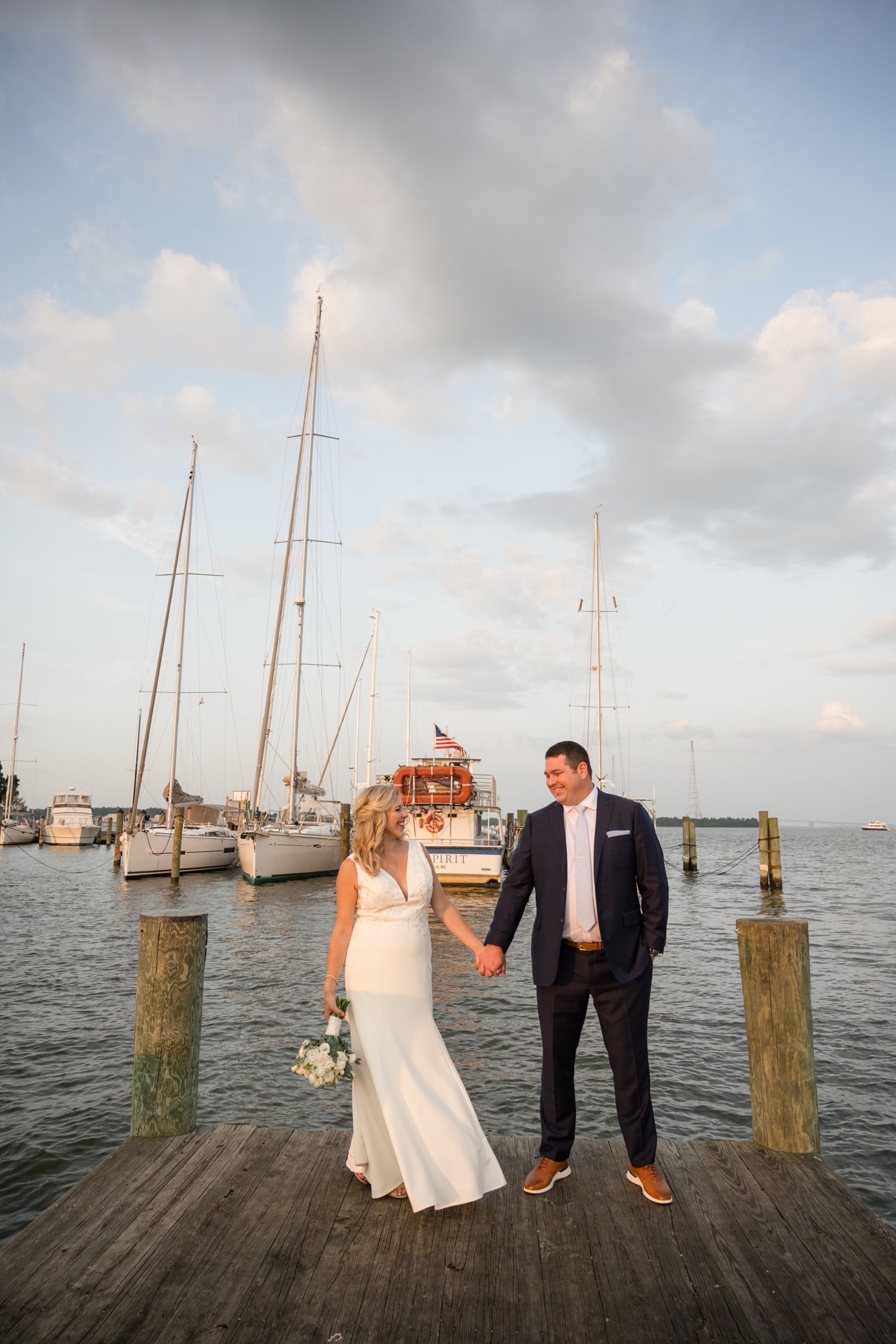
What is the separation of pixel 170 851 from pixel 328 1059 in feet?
104

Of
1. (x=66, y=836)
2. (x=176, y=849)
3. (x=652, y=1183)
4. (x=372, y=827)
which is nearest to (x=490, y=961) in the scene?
(x=372, y=827)

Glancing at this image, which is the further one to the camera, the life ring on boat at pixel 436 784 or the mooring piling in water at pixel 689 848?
the mooring piling in water at pixel 689 848

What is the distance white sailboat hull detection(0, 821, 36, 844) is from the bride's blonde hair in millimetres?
56568

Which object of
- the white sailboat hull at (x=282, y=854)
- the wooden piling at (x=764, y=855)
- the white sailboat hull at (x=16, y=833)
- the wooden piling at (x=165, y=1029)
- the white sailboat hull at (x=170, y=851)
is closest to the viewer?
the wooden piling at (x=165, y=1029)

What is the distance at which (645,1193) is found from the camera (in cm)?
Answer: 353

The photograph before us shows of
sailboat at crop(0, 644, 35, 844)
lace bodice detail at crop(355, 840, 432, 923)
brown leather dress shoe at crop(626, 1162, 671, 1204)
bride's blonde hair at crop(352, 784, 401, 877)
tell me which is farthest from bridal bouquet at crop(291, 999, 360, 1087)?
sailboat at crop(0, 644, 35, 844)

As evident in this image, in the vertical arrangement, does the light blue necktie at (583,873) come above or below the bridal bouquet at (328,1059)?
above

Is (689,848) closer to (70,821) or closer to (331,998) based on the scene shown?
(331,998)

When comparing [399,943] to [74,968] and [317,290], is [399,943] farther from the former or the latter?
[317,290]

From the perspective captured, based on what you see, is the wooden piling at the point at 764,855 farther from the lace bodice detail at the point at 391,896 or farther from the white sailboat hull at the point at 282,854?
the lace bodice detail at the point at 391,896

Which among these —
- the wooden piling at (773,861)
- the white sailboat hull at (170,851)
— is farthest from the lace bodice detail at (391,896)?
the white sailboat hull at (170,851)

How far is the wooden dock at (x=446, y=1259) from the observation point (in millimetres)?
2613

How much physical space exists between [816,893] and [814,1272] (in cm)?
3171

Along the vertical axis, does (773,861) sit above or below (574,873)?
below
